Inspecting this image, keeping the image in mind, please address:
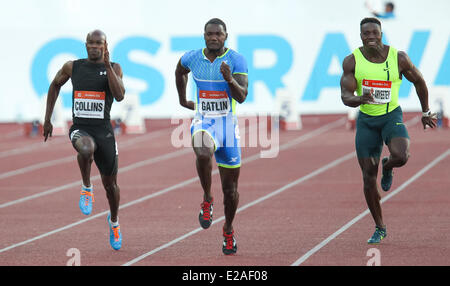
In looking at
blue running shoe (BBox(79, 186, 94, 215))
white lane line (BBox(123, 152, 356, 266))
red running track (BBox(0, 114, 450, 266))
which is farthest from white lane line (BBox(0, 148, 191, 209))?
blue running shoe (BBox(79, 186, 94, 215))

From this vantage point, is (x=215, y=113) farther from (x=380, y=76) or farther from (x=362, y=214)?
(x=362, y=214)

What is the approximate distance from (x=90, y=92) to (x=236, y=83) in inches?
60.4

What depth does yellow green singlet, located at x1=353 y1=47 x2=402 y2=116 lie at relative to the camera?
28.3 feet

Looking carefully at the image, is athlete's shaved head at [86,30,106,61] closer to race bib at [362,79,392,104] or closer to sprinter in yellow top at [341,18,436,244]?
sprinter in yellow top at [341,18,436,244]

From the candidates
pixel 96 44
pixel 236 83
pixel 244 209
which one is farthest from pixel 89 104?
pixel 244 209

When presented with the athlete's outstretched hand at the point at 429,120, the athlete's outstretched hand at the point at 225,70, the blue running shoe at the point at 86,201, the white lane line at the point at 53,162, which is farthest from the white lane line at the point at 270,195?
the white lane line at the point at 53,162

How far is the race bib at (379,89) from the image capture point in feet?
28.4

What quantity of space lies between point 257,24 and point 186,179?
11.8 meters

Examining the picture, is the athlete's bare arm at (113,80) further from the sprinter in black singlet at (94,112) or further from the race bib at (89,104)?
the race bib at (89,104)

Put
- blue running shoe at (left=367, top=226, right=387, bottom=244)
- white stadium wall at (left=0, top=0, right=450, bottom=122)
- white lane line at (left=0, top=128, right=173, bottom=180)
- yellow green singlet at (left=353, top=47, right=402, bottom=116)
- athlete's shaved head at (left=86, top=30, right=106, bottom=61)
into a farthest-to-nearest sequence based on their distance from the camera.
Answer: white stadium wall at (left=0, top=0, right=450, bottom=122) → white lane line at (left=0, top=128, right=173, bottom=180) → blue running shoe at (left=367, top=226, right=387, bottom=244) → yellow green singlet at (left=353, top=47, right=402, bottom=116) → athlete's shaved head at (left=86, top=30, right=106, bottom=61)

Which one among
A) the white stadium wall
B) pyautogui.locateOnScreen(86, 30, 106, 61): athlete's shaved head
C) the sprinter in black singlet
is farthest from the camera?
the white stadium wall

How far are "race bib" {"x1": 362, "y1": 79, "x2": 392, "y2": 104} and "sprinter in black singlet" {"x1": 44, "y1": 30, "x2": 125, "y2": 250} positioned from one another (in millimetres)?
2321

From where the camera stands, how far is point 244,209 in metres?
11.9
